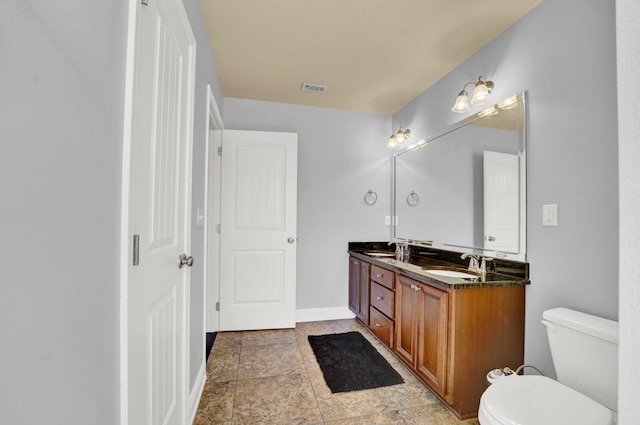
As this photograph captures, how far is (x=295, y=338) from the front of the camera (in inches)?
116

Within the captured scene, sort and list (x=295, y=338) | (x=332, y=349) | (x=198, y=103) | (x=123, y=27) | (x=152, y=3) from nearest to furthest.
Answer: (x=123, y=27) < (x=152, y=3) < (x=198, y=103) < (x=332, y=349) < (x=295, y=338)

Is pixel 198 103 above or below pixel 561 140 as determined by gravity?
above

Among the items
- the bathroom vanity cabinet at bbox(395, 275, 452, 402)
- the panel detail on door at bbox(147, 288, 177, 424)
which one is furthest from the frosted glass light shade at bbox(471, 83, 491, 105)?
the panel detail on door at bbox(147, 288, 177, 424)

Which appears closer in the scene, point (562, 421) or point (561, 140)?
point (562, 421)

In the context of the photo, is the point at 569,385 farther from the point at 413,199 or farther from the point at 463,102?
the point at 413,199

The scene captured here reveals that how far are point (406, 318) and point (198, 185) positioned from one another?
5.85 ft

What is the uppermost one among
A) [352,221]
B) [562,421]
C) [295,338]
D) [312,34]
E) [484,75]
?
[312,34]

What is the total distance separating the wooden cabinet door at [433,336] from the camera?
1.82 metres

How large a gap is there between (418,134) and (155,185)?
8.82 ft

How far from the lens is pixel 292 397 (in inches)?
77.5

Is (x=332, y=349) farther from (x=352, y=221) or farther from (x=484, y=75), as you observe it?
(x=484, y=75)

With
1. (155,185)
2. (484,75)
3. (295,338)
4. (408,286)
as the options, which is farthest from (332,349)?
(484,75)

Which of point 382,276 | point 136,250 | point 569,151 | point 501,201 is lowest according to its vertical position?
point 382,276

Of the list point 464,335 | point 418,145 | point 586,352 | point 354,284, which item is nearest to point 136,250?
point 464,335
